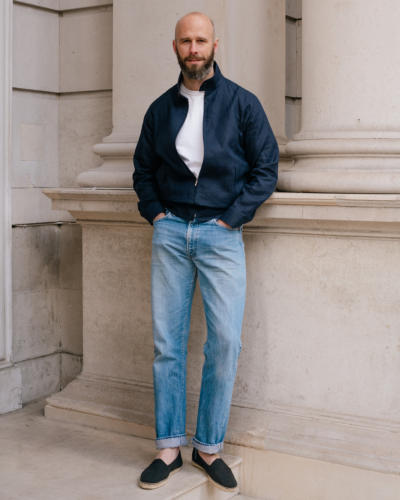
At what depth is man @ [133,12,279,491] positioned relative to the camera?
4066 mm

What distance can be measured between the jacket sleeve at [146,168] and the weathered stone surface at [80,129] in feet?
5.43

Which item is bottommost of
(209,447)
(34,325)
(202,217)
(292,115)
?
(209,447)

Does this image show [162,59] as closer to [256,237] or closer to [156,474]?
[256,237]

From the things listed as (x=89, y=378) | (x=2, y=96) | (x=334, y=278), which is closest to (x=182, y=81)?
(x=334, y=278)

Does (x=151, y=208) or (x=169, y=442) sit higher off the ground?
(x=151, y=208)

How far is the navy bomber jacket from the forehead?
23cm

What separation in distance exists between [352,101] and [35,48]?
2647 millimetres

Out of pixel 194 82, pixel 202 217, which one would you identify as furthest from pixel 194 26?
pixel 202 217

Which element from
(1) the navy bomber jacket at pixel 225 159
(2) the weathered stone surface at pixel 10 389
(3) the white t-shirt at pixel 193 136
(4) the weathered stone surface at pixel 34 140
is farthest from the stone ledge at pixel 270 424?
(4) the weathered stone surface at pixel 34 140

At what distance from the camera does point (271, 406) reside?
4.59 m

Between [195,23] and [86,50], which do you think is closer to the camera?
[195,23]

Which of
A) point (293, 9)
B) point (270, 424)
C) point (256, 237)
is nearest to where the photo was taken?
point (270, 424)

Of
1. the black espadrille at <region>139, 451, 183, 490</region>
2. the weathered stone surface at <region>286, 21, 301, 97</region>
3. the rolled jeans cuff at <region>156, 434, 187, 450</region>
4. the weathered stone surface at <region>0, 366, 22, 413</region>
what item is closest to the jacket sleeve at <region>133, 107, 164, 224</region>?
the rolled jeans cuff at <region>156, 434, 187, 450</region>

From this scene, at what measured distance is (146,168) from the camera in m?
4.37
